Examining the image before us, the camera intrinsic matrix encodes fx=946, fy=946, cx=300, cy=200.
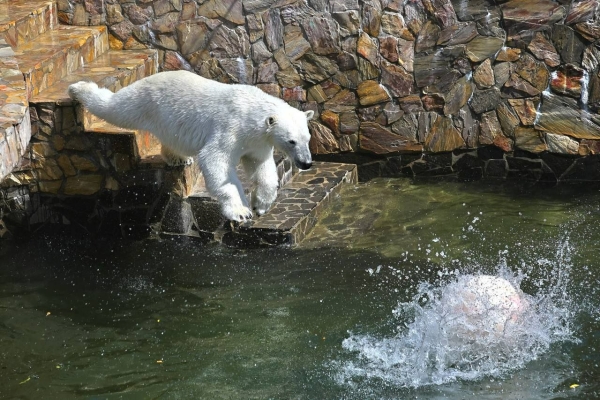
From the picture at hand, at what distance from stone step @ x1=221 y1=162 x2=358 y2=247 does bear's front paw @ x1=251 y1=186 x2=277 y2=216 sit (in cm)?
77

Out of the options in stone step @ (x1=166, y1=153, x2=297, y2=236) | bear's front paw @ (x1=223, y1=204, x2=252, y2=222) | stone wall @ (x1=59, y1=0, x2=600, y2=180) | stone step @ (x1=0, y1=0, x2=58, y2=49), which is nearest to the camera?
bear's front paw @ (x1=223, y1=204, x2=252, y2=222)

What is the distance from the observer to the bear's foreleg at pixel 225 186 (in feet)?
21.9

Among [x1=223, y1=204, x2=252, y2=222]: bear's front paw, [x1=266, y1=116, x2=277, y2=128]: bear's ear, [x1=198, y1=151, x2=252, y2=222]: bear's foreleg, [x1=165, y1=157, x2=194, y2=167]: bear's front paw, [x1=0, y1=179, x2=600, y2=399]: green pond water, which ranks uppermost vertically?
[x1=266, y1=116, x2=277, y2=128]: bear's ear

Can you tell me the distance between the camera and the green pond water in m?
5.78

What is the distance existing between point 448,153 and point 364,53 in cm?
130

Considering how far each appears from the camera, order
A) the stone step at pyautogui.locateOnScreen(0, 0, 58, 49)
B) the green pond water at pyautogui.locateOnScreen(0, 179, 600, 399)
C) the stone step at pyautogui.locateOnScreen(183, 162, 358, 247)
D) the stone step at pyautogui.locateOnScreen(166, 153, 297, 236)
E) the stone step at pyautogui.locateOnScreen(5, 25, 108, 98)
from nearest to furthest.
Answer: the green pond water at pyautogui.locateOnScreen(0, 179, 600, 399), the stone step at pyautogui.locateOnScreen(183, 162, 358, 247), the stone step at pyautogui.locateOnScreen(166, 153, 297, 236), the stone step at pyautogui.locateOnScreen(5, 25, 108, 98), the stone step at pyautogui.locateOnScreen(0, 0, 58, 49)

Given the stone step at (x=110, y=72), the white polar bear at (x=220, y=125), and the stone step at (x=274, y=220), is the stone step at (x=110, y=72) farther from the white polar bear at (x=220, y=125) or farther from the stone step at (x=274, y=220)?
the stone step at (x=274, y=220)

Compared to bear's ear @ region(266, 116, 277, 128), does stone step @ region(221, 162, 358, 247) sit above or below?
below

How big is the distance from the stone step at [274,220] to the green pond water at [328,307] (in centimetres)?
13

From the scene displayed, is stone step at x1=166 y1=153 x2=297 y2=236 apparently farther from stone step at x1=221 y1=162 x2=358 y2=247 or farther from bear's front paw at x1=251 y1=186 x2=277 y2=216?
bear's front paw at x1=251 y1=186 x2=277 y2=216

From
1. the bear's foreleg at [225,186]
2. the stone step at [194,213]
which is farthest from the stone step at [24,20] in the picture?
the bear's foreleg at [225,186]

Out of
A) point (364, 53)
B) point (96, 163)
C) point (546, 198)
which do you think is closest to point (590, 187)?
point (546, 198)

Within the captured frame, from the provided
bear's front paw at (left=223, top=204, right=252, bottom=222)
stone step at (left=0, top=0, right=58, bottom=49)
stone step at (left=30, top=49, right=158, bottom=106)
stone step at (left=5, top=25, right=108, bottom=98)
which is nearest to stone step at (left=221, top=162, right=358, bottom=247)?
bear's front paw at (left=223, top=204, right=252, bottom=222)

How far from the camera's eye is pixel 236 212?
6641 millimetres
